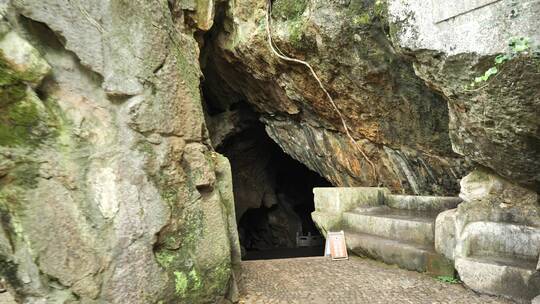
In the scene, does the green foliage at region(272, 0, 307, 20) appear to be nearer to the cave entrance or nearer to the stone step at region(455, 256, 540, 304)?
the cave entrance

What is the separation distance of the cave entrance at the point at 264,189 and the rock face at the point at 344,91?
89.8 inches

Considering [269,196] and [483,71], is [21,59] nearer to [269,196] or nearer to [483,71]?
[483,71]

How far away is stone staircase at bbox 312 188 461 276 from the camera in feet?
14.2

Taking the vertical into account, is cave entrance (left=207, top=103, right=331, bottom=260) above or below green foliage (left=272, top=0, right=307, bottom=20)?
below

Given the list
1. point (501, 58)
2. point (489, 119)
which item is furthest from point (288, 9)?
point (501, 58)

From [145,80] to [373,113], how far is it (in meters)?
4.98

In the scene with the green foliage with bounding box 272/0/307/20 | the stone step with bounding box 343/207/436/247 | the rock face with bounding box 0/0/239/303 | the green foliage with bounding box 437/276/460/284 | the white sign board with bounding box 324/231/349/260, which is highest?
the green foliage with bounding box 272/0/307/20

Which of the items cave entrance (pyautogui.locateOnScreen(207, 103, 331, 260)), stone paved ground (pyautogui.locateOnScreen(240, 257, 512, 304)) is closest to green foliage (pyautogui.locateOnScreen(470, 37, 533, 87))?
stone paved ground (pyautogui.locateOnScreen(240, 257, 512, 304))

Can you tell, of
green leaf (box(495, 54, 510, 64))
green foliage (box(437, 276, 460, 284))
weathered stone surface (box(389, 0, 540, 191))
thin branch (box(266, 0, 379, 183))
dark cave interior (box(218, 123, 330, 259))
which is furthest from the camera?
dark cave interior (box(218, 123, 330, 259))

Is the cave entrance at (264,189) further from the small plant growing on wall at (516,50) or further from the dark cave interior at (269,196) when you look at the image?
the small plant growing on wall at (516,50)

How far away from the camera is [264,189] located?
14.0 m

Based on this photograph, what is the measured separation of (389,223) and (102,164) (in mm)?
3707

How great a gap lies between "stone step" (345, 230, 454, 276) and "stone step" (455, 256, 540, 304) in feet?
1.05

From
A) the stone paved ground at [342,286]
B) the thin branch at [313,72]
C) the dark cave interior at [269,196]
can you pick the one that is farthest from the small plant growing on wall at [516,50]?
the dark cave interior at [269,196]
